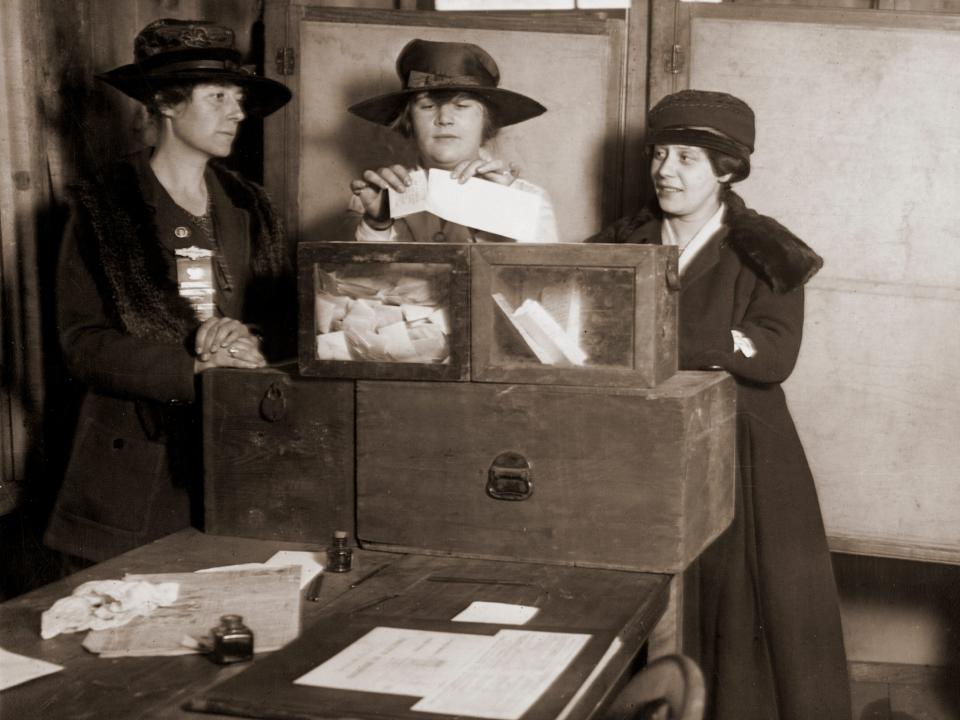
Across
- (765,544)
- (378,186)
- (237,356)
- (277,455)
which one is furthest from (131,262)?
(765,544)

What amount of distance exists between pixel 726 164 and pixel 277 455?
1.48 m

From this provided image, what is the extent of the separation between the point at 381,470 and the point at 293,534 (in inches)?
10.1

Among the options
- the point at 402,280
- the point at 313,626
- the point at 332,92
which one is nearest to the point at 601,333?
the point at 402,280

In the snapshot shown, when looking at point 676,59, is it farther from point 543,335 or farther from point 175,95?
point 543,335

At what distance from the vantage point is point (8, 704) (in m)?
1.50

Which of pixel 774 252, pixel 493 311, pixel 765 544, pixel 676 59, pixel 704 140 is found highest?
pixel 676 59

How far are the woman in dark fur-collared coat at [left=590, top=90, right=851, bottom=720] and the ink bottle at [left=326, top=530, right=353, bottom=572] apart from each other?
1276mm

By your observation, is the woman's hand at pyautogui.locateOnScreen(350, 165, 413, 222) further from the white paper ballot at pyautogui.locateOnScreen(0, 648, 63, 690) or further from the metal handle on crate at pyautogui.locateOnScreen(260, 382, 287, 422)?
the white paper ballot at pyautogui.locateOnScreen(0, 648, 63, 690)

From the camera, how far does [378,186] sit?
2686mm

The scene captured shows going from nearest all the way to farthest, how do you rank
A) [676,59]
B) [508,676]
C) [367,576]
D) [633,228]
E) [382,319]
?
1. [508,676]
2. [367,576]
3. [382,319]
4. [633,228]
5. [676,59]

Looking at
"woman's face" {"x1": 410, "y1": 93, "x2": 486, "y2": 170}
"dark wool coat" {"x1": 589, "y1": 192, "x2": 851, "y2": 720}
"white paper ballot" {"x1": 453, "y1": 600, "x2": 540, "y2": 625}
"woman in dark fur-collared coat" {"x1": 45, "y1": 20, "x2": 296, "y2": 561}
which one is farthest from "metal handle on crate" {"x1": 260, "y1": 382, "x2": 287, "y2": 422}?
"dark wool coat" {"x1": 589, "y1": 192, "x2": 851, "y2": 720}

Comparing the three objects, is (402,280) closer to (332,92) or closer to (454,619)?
(454,619)

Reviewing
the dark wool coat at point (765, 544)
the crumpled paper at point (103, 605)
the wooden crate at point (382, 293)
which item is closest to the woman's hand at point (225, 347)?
the wooden crate at point (382, 293)

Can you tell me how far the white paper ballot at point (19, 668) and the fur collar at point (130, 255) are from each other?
1.21 m
